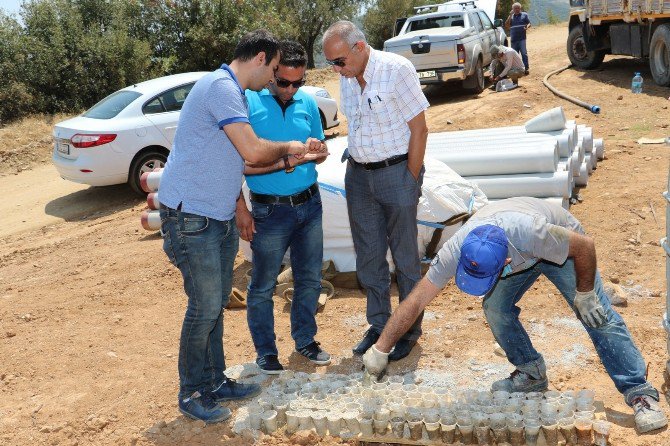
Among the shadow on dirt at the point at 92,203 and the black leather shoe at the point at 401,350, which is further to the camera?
the shadow on dirt at the point at 92,203

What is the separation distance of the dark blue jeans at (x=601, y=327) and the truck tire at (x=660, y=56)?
34.4ft

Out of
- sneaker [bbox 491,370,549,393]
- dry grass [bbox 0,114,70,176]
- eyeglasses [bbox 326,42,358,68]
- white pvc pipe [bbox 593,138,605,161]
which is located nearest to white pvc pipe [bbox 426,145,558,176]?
white pvc pipe [bbox 593,138,605,161]

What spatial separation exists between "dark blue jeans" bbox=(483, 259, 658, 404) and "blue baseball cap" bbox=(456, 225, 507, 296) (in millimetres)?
624

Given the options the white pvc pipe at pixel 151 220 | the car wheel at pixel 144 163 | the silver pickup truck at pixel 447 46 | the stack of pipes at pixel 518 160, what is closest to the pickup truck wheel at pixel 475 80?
the silver pickup truck at pixel 447 46

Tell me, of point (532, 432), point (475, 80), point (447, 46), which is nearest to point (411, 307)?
point (532, 432)

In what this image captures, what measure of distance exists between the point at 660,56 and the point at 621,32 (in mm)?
1302

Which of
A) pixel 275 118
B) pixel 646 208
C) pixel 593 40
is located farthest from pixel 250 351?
pixel 593 40

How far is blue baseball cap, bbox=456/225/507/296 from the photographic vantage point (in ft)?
10.9

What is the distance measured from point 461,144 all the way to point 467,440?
4.55m

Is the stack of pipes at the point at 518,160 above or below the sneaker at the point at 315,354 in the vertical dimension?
above

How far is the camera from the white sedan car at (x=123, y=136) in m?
9.98

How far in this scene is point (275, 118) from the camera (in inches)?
175

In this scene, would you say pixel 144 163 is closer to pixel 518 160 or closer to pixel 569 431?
pixel 518 160

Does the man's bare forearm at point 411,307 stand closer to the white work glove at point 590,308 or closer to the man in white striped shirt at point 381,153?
the white work glove at point 590,308
